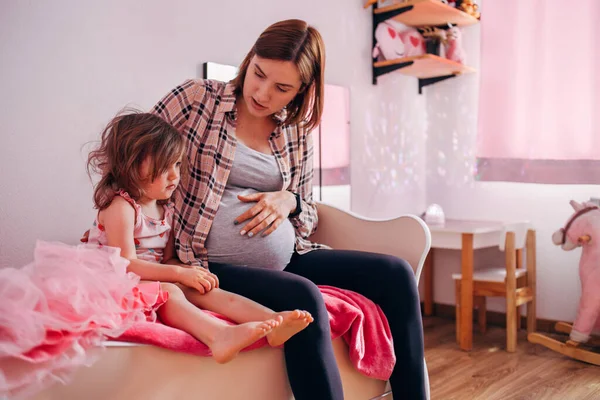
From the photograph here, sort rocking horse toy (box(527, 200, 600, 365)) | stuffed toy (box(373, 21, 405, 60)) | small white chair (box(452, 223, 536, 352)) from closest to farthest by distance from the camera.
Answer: rocking horse toy (box(527, 200, 600, 365)) < small white chair (box(452, 223, 536, 352)) < stuffed toy (box(373, 21, 405, 60))

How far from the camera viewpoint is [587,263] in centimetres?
234

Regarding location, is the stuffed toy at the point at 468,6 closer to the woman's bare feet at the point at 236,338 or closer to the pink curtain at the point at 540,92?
the pink curtain at the point at 540,92

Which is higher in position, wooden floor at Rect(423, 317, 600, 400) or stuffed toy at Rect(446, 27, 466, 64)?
stuffed toy at Rect(446, 27, 466, 64)

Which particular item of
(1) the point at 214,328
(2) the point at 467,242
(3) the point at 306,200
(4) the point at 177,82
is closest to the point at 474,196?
(2) the point at 467,242

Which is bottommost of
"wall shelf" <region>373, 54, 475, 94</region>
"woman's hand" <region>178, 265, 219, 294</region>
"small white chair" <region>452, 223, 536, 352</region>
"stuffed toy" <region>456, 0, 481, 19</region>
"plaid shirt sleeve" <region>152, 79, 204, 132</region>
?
"small white chair" <region>452, 223, 536, 352</region>

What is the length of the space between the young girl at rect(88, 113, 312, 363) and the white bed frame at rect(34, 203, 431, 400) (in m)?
0.08

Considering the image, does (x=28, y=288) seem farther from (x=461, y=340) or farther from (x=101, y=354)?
(x=461, y=340)

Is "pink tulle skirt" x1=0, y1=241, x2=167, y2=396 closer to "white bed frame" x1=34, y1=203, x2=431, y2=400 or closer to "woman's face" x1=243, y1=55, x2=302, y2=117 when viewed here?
"white bed frame" x1=34, y1=203, x2=431, y2=400

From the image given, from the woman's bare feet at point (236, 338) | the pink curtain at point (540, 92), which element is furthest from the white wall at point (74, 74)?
the pink curtain at point (540, 92)

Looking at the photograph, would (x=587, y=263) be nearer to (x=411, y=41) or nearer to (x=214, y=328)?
(x=411, y=41)

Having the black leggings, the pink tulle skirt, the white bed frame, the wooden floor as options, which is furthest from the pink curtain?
the pink tulle skirt

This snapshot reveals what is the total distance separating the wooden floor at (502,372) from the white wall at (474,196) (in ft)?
0.93

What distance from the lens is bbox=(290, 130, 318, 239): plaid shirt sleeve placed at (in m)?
1.62

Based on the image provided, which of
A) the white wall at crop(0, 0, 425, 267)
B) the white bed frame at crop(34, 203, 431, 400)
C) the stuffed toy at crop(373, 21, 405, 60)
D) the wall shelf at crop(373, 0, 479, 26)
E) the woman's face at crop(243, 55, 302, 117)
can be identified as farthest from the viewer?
the stuffed toy at crop(373, 21, 405, 60)
